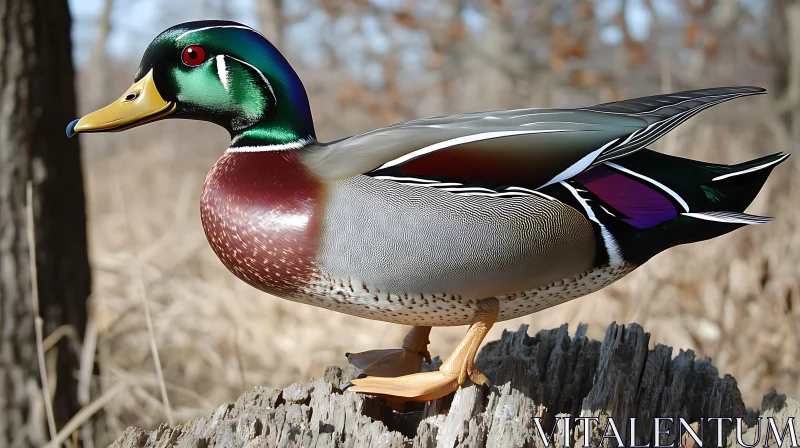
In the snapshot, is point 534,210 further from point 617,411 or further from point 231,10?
point 231,10

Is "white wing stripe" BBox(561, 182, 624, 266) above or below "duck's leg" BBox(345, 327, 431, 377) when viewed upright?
above

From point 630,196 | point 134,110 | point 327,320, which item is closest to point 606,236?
point 630,196

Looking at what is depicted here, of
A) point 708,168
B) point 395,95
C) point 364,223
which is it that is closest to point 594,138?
point 708,168

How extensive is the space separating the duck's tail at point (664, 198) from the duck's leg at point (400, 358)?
0.58 metres

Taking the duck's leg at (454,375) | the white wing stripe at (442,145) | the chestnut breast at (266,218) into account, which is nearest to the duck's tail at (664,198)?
the white wing stripe at (442,145)

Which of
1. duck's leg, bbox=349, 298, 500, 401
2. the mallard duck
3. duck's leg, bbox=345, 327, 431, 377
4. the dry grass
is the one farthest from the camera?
the dry grass

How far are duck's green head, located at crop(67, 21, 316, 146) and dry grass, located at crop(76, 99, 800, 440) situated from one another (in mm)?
1409

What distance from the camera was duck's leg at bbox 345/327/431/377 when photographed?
1785 mm

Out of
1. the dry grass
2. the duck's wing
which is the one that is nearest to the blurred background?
the dry grass

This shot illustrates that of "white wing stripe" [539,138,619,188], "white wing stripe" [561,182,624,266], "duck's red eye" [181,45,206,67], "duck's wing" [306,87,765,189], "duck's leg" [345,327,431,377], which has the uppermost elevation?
"duck's red eye" [181,45,206,67]

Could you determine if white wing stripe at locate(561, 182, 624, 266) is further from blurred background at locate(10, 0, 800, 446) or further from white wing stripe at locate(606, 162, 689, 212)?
blurred background at locate(10, 0, 800, 446)

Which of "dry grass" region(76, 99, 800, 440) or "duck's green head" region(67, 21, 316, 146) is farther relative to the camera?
"dry grass" region(76, 99, 800, 440)

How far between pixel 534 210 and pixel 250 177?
55cm

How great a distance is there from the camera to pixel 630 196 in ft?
4.79
